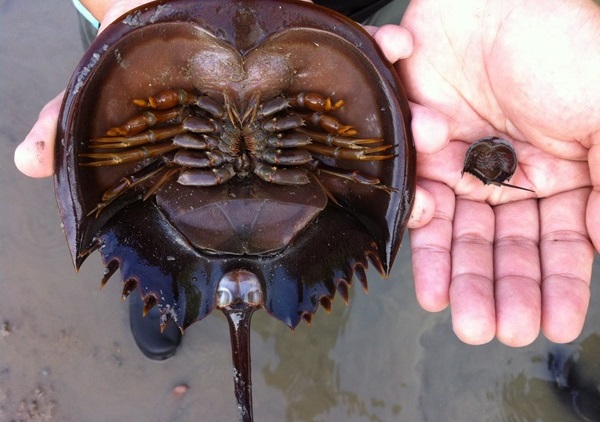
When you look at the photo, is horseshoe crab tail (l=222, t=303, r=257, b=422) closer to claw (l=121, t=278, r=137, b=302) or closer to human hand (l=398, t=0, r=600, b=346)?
claw (l=121, t=278, r=137, b=302)

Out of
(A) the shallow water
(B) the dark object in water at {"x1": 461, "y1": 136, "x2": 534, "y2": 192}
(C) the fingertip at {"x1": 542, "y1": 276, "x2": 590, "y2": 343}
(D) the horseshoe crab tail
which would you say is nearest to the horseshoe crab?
(D) the horseshoe crab tail

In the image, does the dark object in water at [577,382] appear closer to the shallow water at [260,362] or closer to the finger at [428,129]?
the shallow water at [260,362]

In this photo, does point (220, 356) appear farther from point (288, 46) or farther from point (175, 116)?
point (288, 46)

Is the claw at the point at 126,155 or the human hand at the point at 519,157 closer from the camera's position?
the claw at the point at 126,155

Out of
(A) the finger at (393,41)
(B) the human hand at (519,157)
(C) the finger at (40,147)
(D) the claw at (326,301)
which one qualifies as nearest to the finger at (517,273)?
(B) the human hand at (519,157)

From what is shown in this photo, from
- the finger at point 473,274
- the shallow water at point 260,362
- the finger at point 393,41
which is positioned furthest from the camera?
the shallow water at point 260,362

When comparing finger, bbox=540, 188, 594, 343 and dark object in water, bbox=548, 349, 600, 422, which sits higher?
finger, bbox=540, 188, 594, 343

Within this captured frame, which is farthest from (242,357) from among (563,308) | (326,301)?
(563,308)
